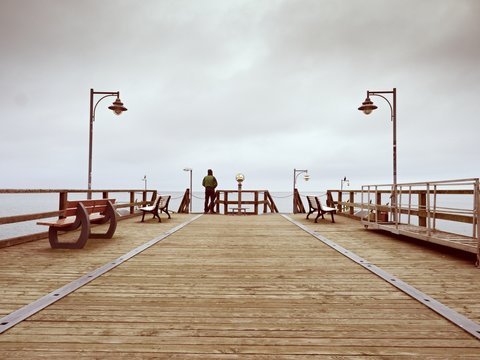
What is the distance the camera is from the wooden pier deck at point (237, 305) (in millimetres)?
2338

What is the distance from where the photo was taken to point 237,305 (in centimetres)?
321

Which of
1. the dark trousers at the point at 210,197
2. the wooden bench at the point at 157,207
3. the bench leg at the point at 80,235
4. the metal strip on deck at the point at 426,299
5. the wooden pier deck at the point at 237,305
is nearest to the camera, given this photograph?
the wooden pier deck at the point at 237,305

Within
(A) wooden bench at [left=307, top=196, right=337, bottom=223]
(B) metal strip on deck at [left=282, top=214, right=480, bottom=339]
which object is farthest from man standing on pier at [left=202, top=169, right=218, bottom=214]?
(B) metal strip on deck at [left=282, top=214, right=480, bottom=339]

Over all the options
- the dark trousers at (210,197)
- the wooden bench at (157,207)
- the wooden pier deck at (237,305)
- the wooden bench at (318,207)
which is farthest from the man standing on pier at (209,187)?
the wooden pier deck at (237,305)

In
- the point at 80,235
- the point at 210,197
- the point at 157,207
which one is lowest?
the point at 80,235

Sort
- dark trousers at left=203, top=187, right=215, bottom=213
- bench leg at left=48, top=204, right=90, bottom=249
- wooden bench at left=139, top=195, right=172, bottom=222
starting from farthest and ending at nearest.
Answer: dark trousers at left=203, top=187, right=215, bottom=213, wooden bench at left=139, top=195, right=172, bottom=222, bench leg at left=48, top=204, right=90, bottom=249

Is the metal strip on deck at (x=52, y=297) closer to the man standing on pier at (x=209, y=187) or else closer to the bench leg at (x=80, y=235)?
the bench leg at (x=80, y=235)

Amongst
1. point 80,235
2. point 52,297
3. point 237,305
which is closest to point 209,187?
point 80,235

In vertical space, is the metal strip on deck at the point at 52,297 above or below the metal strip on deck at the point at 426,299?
below

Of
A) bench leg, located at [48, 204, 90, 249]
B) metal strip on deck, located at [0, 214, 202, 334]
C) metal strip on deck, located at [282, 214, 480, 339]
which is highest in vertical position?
bench leg, located at [48, 204, 90, 249]

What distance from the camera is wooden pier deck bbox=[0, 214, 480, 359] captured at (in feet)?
7.67

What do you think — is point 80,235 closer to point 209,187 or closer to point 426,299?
point 426,299

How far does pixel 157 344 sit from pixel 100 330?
1.85 feet

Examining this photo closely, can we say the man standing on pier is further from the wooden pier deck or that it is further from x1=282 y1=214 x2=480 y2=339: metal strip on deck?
x1=282 y1=214 x2=480 y2=339: metal strip on deck
